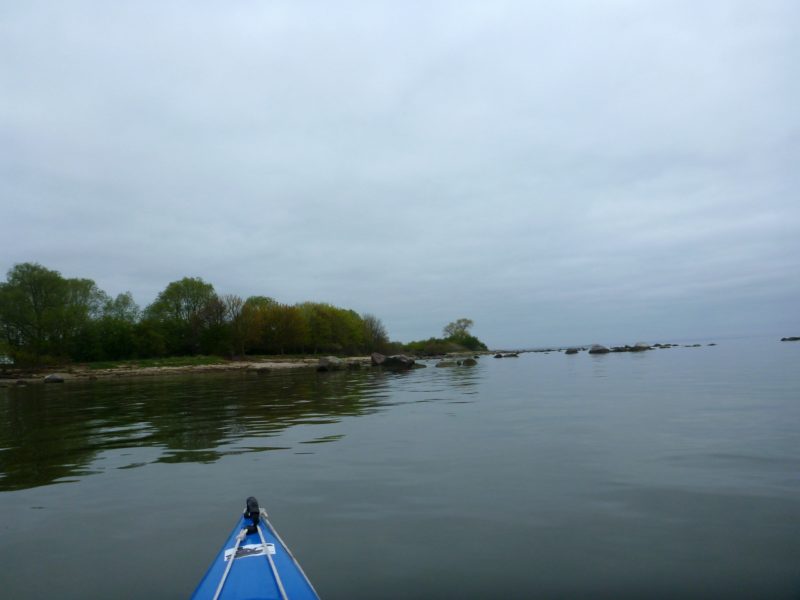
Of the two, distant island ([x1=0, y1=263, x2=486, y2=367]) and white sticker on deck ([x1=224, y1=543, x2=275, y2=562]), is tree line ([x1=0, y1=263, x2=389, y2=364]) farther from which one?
white sticker on deck ([x1=224, y1=543, x2=275, y2=562])

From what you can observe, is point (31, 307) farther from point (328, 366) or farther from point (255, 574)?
point (255, 574)

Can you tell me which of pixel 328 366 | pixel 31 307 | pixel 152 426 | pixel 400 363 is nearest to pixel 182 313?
pixel 31 307

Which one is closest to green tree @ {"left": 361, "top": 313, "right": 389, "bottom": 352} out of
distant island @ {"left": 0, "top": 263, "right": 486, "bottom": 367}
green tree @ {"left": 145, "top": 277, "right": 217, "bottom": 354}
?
distant island @ {"left": 0, "top": 263, "right": 486, "bottom": 367}

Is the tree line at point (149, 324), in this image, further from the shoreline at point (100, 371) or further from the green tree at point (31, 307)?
the shoreline at point (100, 371)

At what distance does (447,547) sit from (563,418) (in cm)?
1028

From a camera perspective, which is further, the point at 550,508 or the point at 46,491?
the point at 46,491

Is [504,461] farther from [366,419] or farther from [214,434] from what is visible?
[214,434]

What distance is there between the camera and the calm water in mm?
5355

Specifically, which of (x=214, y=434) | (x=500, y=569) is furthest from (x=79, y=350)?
(x=500, y=569)

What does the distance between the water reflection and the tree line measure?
55.7 metres

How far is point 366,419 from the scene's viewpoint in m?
16.6

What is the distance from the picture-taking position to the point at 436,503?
771cm

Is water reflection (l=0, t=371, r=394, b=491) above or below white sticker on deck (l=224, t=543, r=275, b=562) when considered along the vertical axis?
below

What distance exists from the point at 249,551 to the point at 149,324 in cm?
8827
